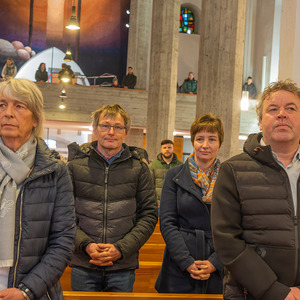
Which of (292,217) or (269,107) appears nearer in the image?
(292,217)

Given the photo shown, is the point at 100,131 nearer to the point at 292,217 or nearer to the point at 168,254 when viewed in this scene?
the point at 168,254

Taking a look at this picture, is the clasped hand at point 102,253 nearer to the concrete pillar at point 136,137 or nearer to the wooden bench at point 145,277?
the wooden bench at point 145,277

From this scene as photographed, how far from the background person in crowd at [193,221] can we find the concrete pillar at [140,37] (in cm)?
1870

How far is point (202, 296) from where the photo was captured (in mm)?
2732

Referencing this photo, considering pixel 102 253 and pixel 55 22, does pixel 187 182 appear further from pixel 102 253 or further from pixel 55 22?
pixel 55 22

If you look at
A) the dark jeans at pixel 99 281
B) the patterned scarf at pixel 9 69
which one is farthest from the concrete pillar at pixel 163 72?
the dark jeans at pixel 99 281

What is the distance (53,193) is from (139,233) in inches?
38.4

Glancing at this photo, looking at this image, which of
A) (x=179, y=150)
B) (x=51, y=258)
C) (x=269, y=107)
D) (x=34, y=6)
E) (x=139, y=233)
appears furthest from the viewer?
(x=34, y=6)

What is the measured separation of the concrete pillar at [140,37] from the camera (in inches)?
858

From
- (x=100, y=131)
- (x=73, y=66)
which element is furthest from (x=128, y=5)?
(x=100, y=131)

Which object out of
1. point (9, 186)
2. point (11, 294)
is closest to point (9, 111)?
point (9, 186)

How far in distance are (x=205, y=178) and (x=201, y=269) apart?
589 millimetres

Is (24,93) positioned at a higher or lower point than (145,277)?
higher

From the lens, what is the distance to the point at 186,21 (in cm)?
2573
